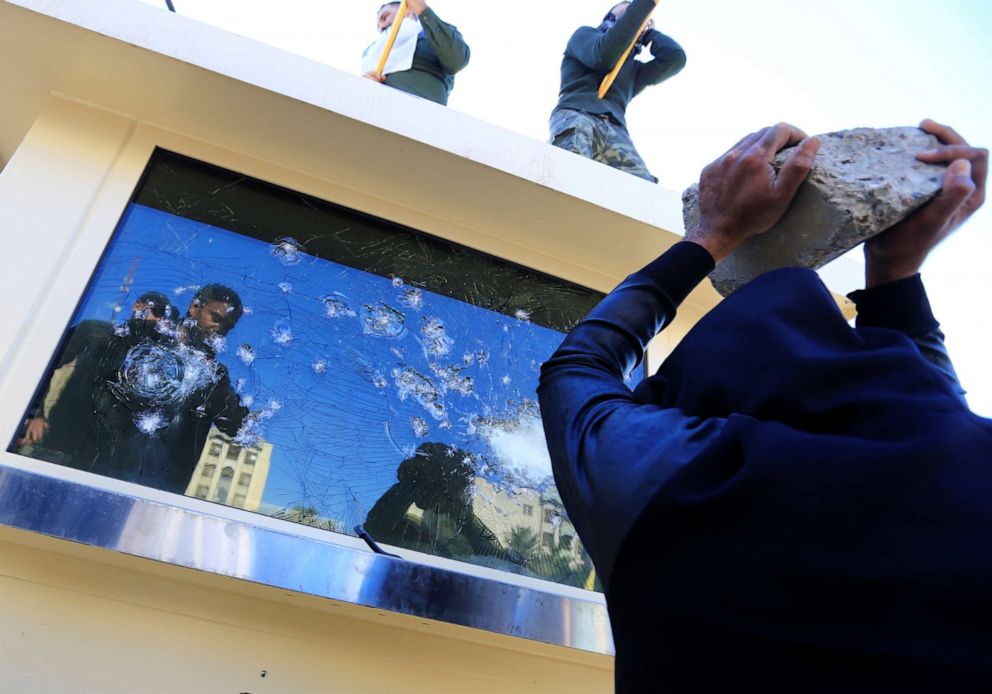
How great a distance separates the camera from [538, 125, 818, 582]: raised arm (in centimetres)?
72

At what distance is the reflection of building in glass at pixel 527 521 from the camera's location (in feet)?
7.43

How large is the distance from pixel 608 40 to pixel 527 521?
2233 mm

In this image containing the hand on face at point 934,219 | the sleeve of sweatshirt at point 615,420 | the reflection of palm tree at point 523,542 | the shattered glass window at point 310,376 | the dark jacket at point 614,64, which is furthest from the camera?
the dark jacket at point 614,64

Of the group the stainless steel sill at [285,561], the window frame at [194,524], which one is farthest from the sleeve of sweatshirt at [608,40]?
the stainless steel sill at [285,561]

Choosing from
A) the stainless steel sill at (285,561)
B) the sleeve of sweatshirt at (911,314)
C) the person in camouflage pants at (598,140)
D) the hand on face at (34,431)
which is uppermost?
the person in camouflage pants at (598,140)

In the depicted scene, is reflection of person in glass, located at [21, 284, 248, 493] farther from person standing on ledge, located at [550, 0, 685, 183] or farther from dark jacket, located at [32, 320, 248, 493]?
person standing on ledge, located at [550, 0, 685, 183]

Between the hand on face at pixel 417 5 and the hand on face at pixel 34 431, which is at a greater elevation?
the hand on face at pixel 417 5

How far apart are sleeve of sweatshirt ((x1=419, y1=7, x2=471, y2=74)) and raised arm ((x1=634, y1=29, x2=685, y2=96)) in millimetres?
935

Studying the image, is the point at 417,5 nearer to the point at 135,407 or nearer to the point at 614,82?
the point at 614,82

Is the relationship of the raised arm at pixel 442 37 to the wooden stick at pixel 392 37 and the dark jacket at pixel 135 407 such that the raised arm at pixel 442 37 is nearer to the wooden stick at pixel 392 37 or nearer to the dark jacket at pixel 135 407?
the wooden stick at pixel 392 37

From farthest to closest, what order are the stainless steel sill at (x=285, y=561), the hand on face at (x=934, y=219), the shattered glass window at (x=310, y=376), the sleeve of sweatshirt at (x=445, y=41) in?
the sleeve of sweatshirt at (x=445, y=41)
the shattered glass window at (x=310, y=376)
the stainless steel sill at (x=285, y=561)
the hand on face at (x=934, y=219)

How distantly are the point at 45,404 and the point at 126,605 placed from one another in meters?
0.58

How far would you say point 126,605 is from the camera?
1.88 meters

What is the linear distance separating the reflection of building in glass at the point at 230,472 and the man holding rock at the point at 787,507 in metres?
1.41
